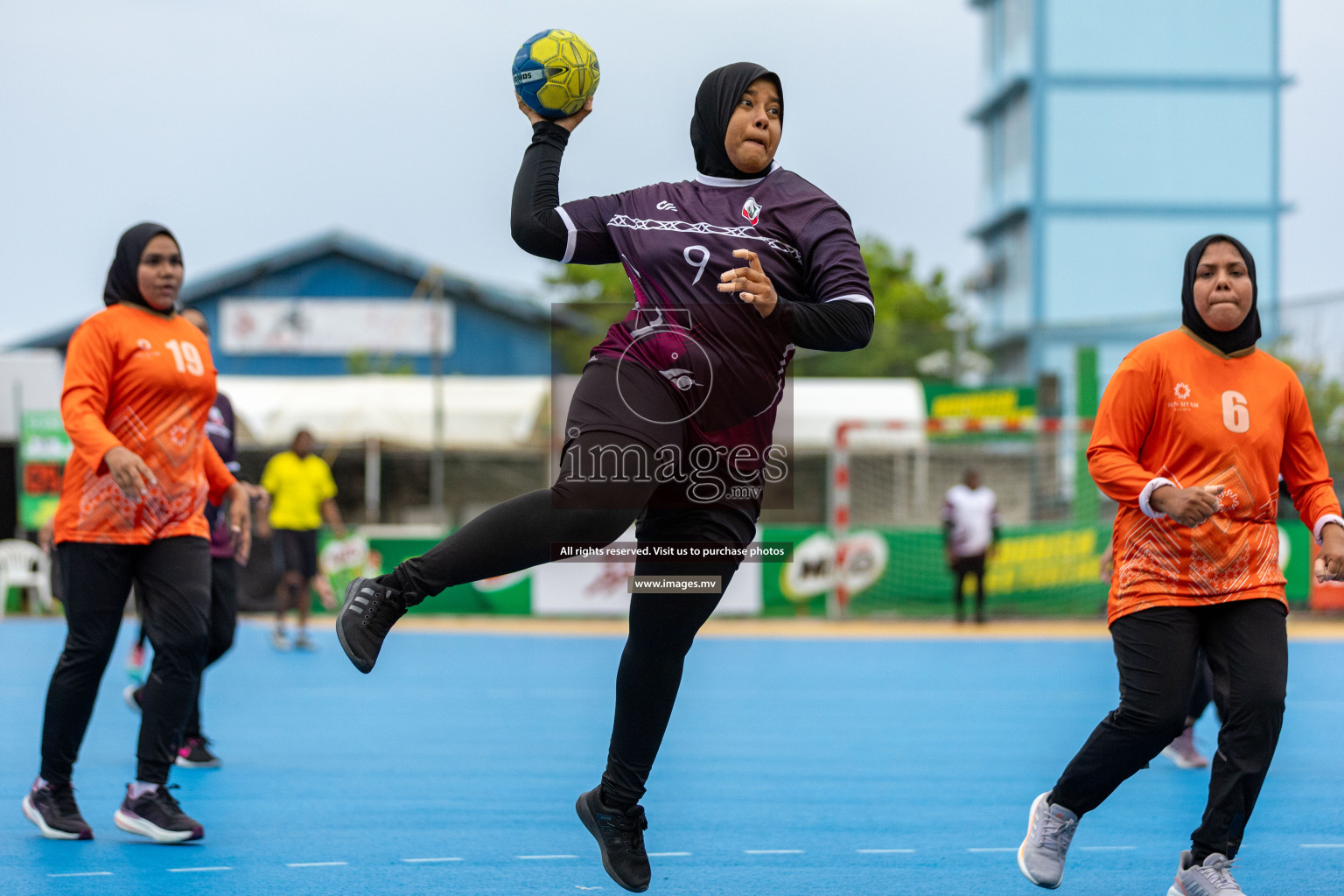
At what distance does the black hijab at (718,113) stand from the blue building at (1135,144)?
32.7m

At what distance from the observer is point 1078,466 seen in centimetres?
1806

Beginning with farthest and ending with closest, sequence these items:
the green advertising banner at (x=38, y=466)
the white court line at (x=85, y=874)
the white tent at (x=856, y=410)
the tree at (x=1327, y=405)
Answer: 1. the white tent at (x=856, y=410)
2. the green advertising banner at (x=38, y=466)
3. the tree at (x=1327, y=405)
4. the white court line at (x=85, y=874)

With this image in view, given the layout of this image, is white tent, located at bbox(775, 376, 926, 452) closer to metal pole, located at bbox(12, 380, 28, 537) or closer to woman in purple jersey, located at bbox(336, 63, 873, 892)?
metal pole, located at bbox(12, 380, 28, 537)

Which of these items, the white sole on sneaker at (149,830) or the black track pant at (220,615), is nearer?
the white sole on sneaker at (149,830)

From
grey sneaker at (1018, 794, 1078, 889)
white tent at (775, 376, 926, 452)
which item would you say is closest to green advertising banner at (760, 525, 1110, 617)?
white tent at (775, 376, 926, 452)

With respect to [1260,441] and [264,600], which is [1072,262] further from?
[1260,441]

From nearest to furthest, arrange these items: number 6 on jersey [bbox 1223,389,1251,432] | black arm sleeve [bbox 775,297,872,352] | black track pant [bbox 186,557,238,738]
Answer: black arm sleeve [bbox 775,297,872,352] → number 6 on jersey [bbox 1223,389,1251,432] → black track pant [bbox 186,557,238,738]

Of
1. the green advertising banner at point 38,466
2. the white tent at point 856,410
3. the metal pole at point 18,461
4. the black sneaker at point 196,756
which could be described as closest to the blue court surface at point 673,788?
the black sneaker at point 196,756

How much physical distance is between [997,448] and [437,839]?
15.3m

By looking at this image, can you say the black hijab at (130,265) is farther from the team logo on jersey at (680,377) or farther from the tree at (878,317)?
the tree at (878,317)

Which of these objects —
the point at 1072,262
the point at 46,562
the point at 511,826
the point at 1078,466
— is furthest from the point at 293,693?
the point at 1072,262

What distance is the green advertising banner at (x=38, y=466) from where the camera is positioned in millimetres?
17125

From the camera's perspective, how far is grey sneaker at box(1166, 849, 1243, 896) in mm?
4039

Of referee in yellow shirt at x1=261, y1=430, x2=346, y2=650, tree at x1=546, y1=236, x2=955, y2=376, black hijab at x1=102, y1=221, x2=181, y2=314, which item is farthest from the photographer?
tree at x1=546, y1=236, x2=955, y2=376
